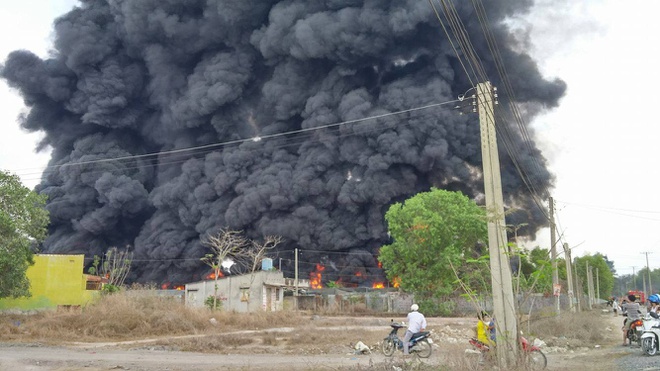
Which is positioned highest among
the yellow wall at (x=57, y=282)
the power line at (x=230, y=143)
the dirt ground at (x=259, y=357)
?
the power line at (x=230, y=143)

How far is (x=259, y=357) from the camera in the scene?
13.2 meters

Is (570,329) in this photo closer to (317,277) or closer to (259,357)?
(259,357)

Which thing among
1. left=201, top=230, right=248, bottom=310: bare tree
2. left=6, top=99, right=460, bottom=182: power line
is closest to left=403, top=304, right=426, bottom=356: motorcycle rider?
left=201, top=230, right=248, bottom=310: bare tree

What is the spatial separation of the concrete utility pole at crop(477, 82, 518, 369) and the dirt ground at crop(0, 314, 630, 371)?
0.67 meters

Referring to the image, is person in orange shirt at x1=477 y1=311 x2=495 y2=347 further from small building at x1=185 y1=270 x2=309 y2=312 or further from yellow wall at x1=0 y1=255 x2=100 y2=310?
small building at x1=185 y1=270 x2=309 y2=312

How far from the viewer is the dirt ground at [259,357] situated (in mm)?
10203

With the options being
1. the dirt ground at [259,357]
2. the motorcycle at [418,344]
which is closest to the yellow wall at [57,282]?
the dirt ground at [259,357]

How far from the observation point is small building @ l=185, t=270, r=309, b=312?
3103 centimetres

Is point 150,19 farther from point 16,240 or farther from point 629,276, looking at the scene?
point 629,276

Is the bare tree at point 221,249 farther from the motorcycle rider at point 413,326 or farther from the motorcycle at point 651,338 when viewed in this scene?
the motorcycle at point 651,338

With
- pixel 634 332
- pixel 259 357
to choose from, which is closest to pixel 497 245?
pixel 259 357

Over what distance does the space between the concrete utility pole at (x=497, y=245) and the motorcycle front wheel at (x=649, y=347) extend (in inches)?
152

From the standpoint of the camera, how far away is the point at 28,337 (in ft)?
56.1

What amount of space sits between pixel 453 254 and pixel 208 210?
23344 millimetres
